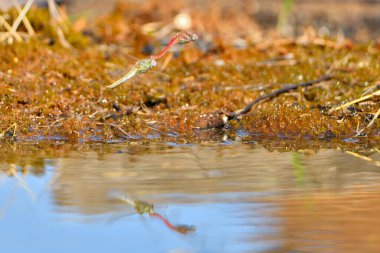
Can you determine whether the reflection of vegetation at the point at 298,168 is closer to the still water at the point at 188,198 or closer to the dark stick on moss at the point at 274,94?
the still water at the point at 188,198

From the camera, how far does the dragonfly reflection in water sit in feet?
6.38

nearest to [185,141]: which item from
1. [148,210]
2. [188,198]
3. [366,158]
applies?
[366,158]

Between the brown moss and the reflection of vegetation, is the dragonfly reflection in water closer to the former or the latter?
the reflection of vegetation

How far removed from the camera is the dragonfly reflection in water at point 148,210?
6.38ft

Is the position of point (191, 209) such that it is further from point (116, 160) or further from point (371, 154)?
point (371, 154)

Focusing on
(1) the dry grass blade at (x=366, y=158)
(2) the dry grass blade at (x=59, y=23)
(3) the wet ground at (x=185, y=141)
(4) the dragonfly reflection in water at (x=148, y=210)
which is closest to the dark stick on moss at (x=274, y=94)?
(3) the wet ground at (x=185, y=141)

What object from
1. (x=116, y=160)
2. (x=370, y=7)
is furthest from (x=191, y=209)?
(x=370, y=7)

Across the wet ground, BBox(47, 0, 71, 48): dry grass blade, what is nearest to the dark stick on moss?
the wet ground

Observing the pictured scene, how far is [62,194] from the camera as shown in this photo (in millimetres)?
2377

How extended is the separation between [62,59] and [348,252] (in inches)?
119

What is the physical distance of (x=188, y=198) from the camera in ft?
7.59

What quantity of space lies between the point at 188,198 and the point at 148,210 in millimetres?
192

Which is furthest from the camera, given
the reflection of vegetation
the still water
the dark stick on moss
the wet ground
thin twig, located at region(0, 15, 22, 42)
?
thin twig, located at region(0, 15, 22, 42)

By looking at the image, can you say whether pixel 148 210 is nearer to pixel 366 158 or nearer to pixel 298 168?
pixel 298 168
